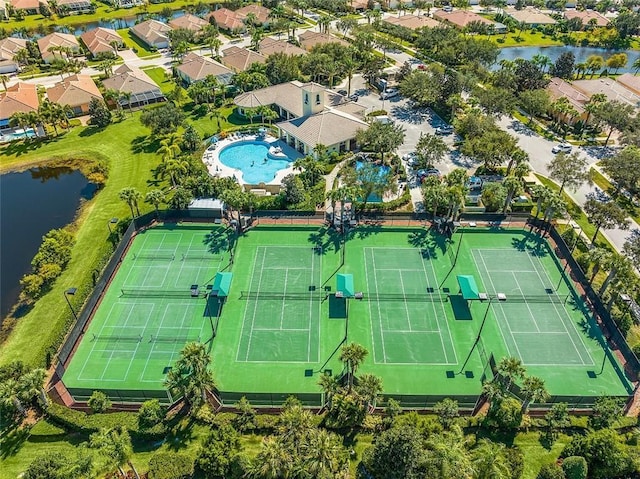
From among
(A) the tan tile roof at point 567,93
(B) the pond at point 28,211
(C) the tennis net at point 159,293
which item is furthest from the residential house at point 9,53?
(A) the tan tile roof at point 567,93

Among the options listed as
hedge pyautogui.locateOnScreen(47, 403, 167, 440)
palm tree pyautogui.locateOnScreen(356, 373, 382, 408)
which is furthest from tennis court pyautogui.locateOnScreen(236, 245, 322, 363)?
hedge pyautogui.locateOnScreen(47, 403, 167, 440)

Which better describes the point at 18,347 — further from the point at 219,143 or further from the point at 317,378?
the point at 219,143

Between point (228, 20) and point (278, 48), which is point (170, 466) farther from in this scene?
point (228, 20)

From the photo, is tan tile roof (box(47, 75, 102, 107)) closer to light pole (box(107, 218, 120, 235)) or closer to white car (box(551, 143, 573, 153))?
light pole (box(107, 218, 120, 235))

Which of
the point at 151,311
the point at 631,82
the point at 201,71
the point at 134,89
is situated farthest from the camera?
the point at 631,82

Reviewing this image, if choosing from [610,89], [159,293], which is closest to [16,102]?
[159,293]
